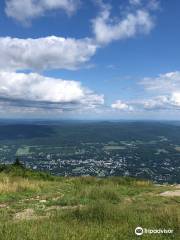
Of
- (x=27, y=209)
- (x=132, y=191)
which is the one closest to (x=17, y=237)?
(x=27, y=209)

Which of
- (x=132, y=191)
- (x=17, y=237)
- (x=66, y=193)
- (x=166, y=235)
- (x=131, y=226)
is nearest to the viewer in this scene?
(x=17, y=237)

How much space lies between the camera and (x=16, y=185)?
1728 cm

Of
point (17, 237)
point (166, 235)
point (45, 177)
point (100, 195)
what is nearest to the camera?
point (17, 237)

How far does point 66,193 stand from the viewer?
55.5 ft

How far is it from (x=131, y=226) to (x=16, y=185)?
9.70 m

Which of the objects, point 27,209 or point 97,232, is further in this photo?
point 27,209

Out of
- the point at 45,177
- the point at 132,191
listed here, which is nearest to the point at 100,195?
the point at 132,191

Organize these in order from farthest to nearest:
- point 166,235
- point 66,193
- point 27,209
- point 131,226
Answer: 1. point 66,193
2. point 27,209
3. point 131,226
4. point 166,235

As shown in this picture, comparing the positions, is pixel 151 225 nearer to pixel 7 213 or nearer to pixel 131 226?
→ pixel 131 226

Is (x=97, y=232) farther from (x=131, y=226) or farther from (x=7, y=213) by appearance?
(x=7, y=213)

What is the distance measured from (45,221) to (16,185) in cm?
820

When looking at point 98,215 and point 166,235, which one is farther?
point 98,215

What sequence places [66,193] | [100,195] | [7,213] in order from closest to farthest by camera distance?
[7,213]
[100,195]
[66,193]

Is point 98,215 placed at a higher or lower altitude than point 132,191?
higher
